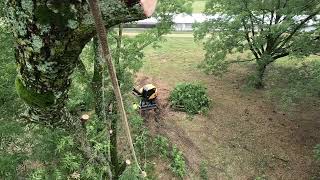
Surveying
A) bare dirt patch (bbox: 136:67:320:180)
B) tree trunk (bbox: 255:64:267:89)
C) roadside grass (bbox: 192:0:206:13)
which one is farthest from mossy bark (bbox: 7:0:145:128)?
roadside grass (bbox: 192:0:206:13)

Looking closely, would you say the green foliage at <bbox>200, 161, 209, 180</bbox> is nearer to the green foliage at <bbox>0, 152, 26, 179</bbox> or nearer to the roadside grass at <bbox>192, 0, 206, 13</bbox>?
the green foliage at <bbox>0, 152, 26, 179</bbox>

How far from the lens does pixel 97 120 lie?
8086mm

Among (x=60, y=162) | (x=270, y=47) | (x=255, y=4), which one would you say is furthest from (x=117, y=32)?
(x=270, y=47)

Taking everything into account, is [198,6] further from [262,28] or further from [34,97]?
[34,97]

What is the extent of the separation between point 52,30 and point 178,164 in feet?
32.0

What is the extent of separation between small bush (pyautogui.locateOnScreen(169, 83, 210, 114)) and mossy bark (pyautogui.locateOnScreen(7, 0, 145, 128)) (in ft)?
36.4

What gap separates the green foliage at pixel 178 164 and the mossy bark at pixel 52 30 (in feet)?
30.2

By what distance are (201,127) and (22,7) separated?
1129 cm

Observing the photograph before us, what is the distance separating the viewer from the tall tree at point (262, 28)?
11.2 meters

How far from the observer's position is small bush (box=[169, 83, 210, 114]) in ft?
44.2

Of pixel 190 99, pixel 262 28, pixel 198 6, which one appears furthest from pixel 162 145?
pixel 198 6

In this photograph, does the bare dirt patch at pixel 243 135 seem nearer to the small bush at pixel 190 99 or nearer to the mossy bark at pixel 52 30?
the small bush at pixel 190 99

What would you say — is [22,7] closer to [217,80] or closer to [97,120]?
[97,120]

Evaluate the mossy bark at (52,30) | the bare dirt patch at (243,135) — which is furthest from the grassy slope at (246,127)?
the mossy bark at (52,30)
